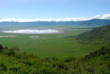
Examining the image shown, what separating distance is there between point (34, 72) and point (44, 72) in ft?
5.45

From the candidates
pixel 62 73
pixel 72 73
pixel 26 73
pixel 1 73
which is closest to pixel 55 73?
pixel 62 73

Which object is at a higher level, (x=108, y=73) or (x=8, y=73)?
(x=8, y=73)

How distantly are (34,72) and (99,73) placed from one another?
31.4ft

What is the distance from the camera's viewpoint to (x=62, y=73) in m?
19.2

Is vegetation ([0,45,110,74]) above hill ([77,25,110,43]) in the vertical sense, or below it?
above

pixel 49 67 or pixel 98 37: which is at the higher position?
pixel 49 67

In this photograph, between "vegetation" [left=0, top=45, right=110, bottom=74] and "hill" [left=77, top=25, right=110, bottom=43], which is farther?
"hill" [left=77, top=25, right=110, bottom=43]

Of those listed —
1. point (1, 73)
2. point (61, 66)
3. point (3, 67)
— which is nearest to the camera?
point (1, 73)

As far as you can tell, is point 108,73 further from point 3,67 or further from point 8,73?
point 3,67

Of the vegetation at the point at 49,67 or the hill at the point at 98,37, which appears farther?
the hill at the point at 98,37

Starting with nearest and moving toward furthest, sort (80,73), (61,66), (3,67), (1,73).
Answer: (1,73) → (80,73) → (3,67) → (61,66)

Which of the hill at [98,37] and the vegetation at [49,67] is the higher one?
the vegetation at [49,67]

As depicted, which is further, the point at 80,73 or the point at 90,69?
the point at 90,69

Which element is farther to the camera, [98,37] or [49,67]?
[98,37]
